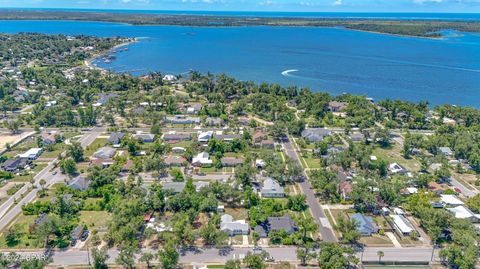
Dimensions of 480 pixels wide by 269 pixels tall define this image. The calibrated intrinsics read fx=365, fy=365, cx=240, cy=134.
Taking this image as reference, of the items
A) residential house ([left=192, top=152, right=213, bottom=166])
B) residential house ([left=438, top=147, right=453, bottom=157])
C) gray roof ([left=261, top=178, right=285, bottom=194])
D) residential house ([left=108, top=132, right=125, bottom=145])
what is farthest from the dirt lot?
residential house ([left=438, top=147, right=453, bottom=157])

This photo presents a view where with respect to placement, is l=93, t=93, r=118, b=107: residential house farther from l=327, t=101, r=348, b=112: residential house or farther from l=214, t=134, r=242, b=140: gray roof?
l=327, t=101, r=348, b=112: residential house

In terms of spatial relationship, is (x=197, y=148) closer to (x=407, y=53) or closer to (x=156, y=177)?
(x=156, y=177)

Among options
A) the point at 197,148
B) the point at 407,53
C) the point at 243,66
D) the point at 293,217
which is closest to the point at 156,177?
the point at 197,148

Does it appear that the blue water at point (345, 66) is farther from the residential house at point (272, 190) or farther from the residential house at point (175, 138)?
the residential house at point (272, 190)

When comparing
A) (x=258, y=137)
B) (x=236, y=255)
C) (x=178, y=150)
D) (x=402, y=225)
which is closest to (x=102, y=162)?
(x=178, y=150)

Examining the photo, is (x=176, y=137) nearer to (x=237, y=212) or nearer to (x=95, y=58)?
(x=237, y=212)

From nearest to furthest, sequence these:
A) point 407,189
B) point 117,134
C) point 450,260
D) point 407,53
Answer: point 450,260
point 407,189
point 117,134
point 407,53
